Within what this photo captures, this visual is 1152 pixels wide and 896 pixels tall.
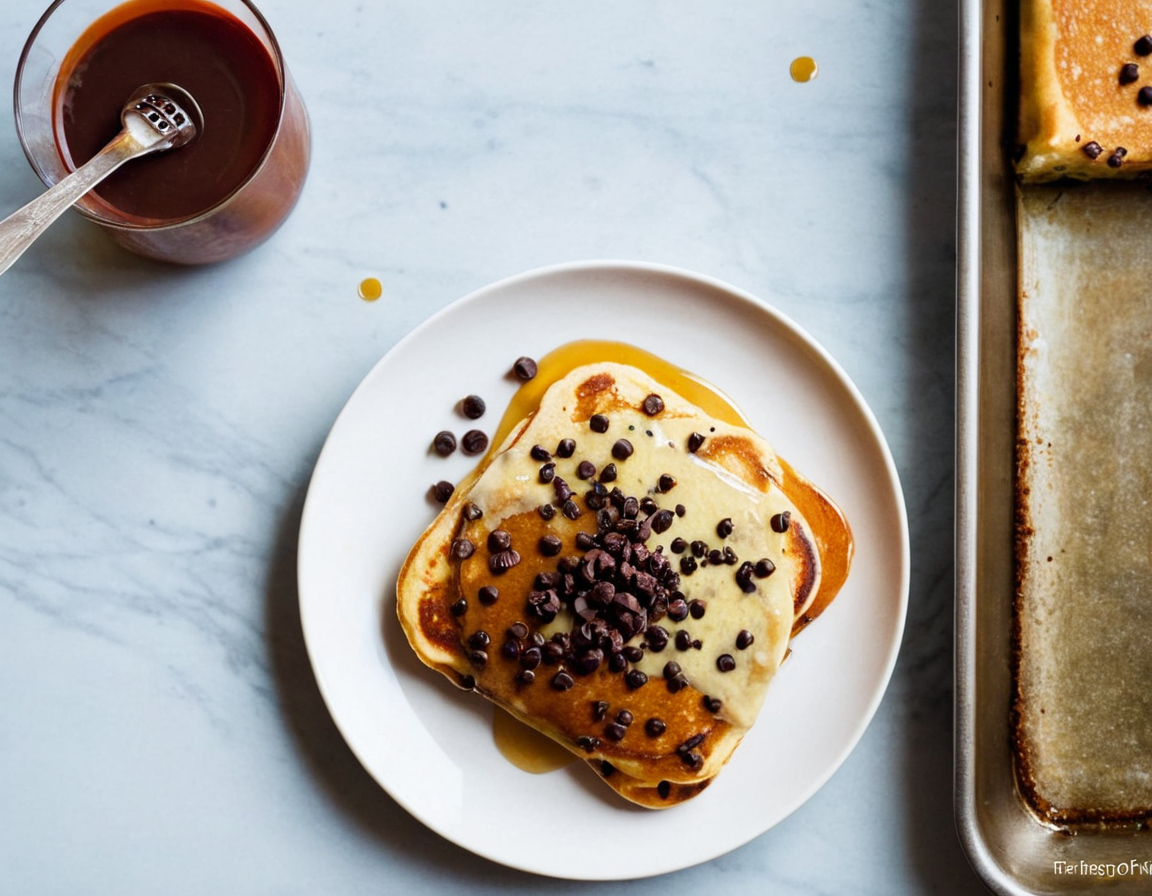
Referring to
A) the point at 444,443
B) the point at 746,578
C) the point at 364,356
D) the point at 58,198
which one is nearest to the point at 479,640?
the point at 444,443

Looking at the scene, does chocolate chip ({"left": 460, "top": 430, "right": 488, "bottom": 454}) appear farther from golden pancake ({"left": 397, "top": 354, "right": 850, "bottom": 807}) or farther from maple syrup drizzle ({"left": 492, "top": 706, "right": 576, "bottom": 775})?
maple syrup drizzle ({"left": 492, "top": 706, "right": 576, "bottom": 775})

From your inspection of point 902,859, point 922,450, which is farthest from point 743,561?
point 902,859

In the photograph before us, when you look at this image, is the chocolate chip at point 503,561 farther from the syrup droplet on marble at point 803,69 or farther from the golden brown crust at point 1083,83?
the golden brown crust at point 1083,83

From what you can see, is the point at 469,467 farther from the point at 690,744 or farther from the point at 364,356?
the point at 690,744

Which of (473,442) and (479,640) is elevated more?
(473,442)

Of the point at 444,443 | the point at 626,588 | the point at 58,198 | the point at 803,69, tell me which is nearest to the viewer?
the point at 58,198

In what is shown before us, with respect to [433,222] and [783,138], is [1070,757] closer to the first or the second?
[783,138]

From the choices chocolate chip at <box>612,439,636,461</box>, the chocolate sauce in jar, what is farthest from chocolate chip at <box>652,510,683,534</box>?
the chocolate sauce in jar
